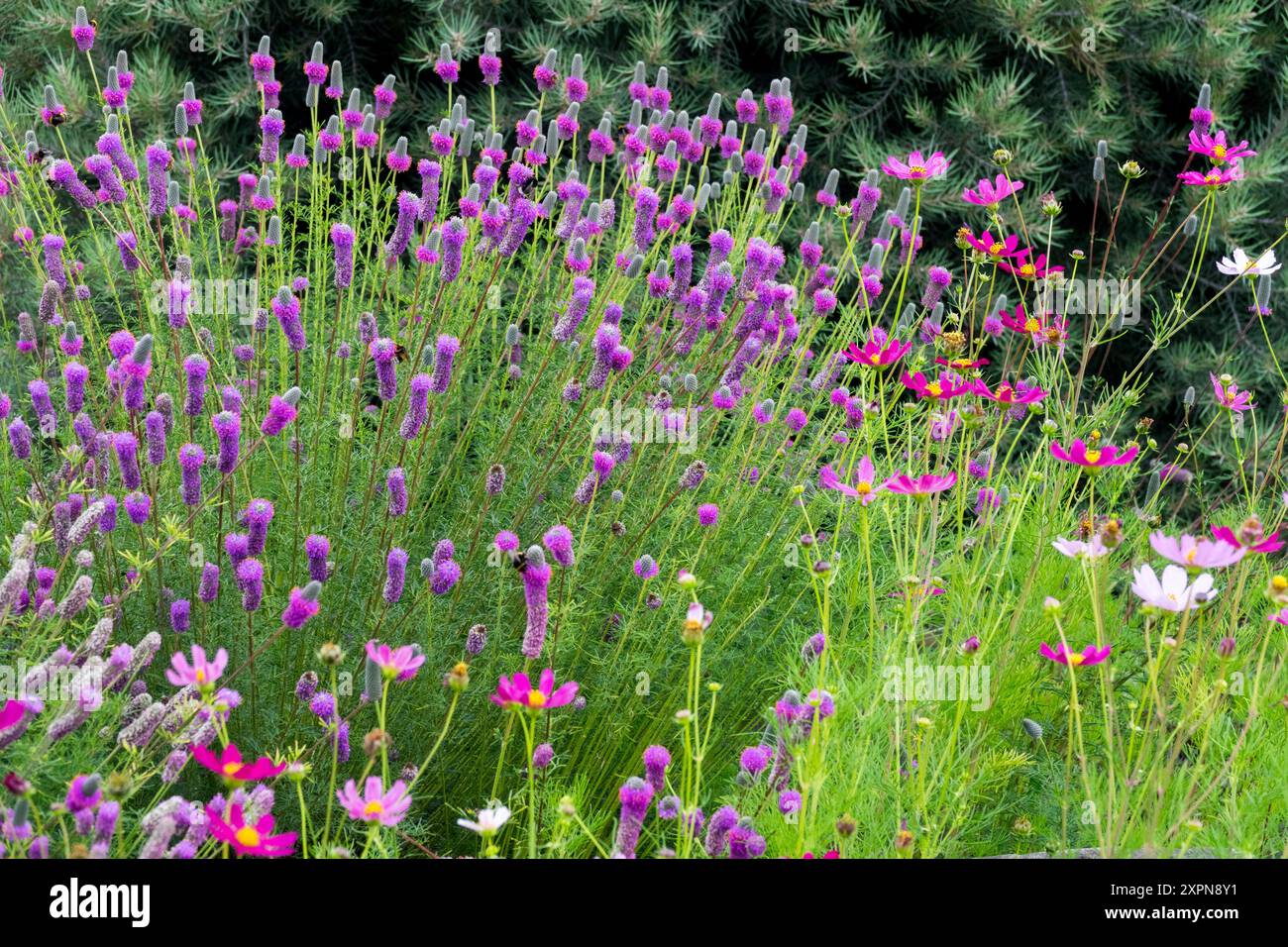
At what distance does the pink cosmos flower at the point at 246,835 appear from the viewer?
1417 millimetres

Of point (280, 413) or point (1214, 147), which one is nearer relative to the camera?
point (280, 413)

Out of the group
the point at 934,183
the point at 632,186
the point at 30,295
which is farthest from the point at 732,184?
the point at 30,295

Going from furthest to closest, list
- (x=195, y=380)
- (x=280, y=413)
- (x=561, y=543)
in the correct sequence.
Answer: (x=195, y=380) < (x=280, y=413) < (x=561, y=543)

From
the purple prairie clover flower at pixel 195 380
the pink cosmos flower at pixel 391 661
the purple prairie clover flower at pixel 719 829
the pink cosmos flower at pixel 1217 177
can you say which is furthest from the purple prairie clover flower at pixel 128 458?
the pink cosmos flower at pixel 1217 177

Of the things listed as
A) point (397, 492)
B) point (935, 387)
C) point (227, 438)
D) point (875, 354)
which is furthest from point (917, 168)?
point (227, 438)

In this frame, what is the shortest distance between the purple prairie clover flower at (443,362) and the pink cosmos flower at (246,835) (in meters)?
0.93

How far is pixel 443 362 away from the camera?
2.31 metres

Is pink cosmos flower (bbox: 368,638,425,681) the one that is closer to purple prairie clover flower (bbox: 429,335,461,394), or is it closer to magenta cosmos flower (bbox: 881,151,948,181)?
purple prairie clover flower (bbox: 429,335,461,394)

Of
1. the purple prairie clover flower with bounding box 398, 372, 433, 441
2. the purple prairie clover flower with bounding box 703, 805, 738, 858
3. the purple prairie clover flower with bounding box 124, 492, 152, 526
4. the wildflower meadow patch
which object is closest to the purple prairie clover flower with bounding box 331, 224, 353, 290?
the wildflower meadow patch

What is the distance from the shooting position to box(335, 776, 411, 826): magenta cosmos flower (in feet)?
4.72

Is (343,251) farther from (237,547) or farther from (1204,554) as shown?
(1204,554)

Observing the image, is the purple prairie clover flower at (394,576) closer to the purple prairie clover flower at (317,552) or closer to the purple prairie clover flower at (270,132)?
the purple prairie clover flower at (317,552)

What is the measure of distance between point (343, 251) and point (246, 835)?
1330 mm

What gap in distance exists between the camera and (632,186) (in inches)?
132
